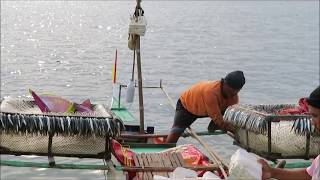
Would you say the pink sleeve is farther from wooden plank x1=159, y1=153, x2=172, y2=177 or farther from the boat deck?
wooden plank x1=159, y1=153, x2=172, y2=177

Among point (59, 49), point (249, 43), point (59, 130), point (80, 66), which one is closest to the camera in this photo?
point (59, 130)

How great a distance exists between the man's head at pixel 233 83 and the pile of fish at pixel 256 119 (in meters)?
0.39

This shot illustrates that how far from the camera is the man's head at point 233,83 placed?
6.43 metres

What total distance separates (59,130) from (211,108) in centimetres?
224

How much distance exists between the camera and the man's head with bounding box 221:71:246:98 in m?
6.43

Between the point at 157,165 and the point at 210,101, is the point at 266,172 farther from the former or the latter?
the point at 210,101

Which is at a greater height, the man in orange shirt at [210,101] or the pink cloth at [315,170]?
the pink cloth at [315,170]

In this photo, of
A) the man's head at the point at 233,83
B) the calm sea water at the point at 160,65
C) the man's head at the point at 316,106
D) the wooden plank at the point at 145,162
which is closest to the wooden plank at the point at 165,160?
the wooden plank at the point at 145,162

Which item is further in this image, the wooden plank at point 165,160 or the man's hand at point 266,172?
the wooden plank at point 165,160

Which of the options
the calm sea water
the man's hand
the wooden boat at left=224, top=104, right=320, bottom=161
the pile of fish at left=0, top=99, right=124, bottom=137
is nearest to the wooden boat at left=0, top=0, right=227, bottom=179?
the pile of fish at left=0, top=99, right=124, bottom=137

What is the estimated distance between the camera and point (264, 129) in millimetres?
5504

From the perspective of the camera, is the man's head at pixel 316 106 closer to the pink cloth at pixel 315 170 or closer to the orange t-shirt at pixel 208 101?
the pink cloth at pixel 315 170

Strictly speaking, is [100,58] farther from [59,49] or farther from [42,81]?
[42,81]

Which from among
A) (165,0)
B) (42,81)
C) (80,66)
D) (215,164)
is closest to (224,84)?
(215,164)
